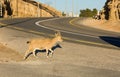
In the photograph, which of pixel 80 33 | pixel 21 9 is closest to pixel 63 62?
pixel 80 33

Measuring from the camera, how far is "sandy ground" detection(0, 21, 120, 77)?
17531 mm

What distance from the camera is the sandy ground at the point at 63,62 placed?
1753 centimetres

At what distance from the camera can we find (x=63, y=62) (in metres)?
20.4

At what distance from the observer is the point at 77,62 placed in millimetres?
20531

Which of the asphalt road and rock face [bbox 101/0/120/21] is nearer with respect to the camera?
the asphalt road

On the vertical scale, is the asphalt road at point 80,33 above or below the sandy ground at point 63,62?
above

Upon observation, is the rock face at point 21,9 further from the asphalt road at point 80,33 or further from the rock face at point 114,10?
the asphalt road at point 80,33

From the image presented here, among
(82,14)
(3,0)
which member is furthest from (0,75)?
(82,14)

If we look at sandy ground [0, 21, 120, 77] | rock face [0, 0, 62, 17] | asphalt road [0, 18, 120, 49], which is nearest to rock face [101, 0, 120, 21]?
asphalt road [0, 18, 120, 49]

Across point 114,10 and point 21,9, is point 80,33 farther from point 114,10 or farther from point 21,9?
point 21,9

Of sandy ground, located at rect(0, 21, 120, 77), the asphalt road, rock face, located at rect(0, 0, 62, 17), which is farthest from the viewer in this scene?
rock face, located at rect(0, 0, 62, 17)

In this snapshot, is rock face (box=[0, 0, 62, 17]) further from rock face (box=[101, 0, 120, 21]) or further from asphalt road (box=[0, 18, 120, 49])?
asphalt road (box=[0, 18, 120, 49])

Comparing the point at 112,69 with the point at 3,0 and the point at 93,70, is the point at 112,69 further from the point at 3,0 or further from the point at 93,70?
the point at 3,0

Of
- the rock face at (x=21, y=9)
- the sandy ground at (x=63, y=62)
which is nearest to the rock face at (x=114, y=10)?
the rock face at (x=21, y=9)
